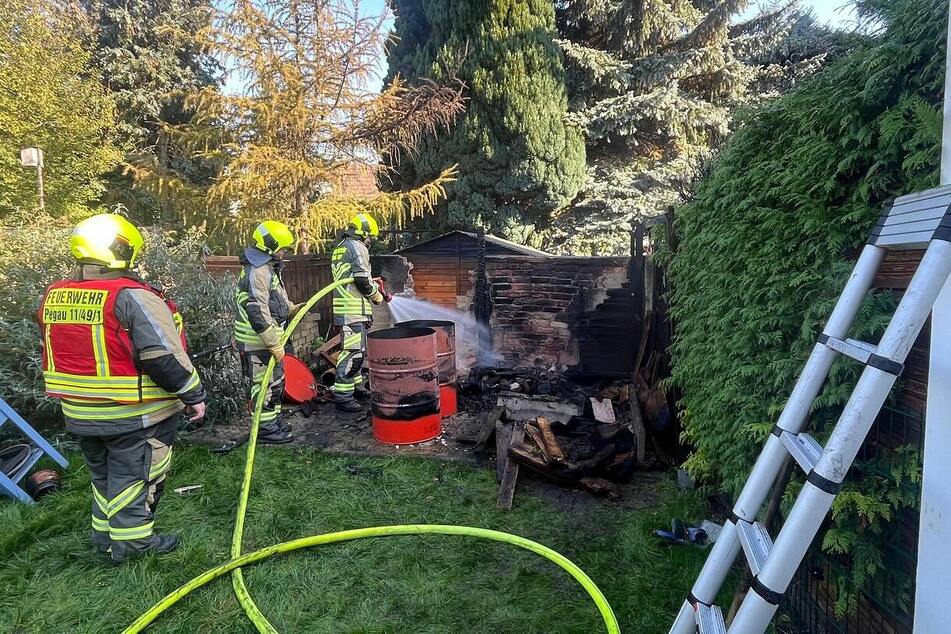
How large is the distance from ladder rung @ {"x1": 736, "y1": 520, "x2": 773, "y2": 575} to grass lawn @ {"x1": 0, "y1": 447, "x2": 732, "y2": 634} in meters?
1.07

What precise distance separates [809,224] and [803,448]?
1.05 meters

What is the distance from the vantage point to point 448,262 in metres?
7.42

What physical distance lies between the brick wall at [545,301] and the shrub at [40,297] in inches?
139

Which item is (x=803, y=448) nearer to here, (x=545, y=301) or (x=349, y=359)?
(x=349, y=359)

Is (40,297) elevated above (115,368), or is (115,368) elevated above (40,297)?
(115,368)

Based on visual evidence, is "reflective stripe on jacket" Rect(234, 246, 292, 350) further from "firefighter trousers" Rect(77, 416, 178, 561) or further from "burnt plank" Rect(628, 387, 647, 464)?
"burnt plank" Rect(628, 387, 647, 464)

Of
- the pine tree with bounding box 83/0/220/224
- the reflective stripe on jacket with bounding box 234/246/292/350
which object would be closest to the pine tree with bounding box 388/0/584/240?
the pine tree with bounding box 83/0/220/224

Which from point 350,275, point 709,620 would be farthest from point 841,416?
point 350,275

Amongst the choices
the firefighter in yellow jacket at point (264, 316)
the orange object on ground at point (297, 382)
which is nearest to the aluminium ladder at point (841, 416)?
the firefighter in yellow jacket at point (264, 316)

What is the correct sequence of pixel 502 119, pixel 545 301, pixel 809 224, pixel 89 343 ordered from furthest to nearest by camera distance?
pixel 502 119, pixel 545 301, pixel 89 343, pixel 809 224

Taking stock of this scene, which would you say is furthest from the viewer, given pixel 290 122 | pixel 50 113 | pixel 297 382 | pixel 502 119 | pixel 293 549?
pixel 502 119

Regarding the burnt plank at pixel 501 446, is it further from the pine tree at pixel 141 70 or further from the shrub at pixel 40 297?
the pine tree at pixel 141 70

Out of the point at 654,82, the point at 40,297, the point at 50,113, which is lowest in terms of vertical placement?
the point at 40,297

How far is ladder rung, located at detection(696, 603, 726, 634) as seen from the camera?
5.20 feet
